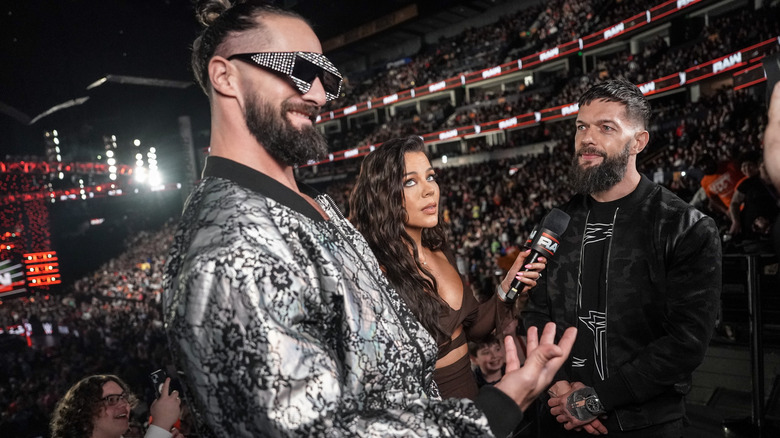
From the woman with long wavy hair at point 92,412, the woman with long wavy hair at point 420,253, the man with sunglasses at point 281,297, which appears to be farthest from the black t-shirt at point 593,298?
the woman with long wavy hair at point 92,412

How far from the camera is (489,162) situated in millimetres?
23562

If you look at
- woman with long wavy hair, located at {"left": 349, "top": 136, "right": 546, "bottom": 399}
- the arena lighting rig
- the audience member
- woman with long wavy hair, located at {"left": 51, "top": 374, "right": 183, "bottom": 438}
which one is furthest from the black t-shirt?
the arena lighting rig

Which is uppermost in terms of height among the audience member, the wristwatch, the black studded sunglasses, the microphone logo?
the black studded sunglasses

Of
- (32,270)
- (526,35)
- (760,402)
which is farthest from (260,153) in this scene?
(526,35)

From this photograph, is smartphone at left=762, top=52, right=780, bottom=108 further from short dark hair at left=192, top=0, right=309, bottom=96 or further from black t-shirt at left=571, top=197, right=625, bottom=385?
short dark hair at left=192, top=0, right=309, bottom=96

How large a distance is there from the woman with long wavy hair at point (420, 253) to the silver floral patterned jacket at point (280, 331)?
3.50ft

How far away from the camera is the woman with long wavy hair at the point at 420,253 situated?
2025mm

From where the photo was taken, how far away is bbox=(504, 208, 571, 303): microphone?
197cm

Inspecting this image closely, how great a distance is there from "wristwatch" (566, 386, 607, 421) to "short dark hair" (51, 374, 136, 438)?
2.83 metres

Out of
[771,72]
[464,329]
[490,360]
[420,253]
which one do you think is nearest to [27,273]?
[490,360]

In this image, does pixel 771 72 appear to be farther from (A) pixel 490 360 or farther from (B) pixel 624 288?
(A) pixel 490 360

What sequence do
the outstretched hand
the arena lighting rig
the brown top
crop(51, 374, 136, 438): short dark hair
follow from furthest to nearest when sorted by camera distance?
1. the arena lighting rig
2. crop(51, 374, 136, 438): short dark hair
3. the brown top
4. the outstretched hand

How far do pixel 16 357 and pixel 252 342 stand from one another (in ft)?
49.2

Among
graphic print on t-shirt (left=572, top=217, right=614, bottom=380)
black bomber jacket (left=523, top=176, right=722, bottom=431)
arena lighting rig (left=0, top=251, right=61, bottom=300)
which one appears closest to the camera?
black bomber jacket (left=523, top=176, right=722, bottom=431)
